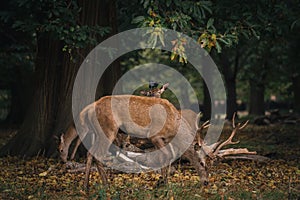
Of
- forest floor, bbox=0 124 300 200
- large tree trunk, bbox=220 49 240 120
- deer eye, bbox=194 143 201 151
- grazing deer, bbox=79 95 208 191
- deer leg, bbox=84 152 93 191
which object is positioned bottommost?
forest floor, bbox=0 124 300 200

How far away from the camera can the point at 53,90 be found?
12039 mm

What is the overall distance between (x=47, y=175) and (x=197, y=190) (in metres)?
3.07

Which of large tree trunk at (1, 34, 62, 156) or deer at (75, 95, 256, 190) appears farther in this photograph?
large tree trunk at (1, 34, 62, 156)

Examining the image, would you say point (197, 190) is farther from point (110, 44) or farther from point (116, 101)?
point (110, 44)

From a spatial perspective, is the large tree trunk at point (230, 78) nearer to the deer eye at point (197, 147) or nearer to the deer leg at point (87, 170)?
the deer eye at point (197, 147)

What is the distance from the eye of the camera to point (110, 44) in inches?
461

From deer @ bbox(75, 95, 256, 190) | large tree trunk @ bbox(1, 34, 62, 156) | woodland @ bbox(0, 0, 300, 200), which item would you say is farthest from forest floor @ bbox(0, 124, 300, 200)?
large tree trunk @ bbox(1, 34, 62, 156)

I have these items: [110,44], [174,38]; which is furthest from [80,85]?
[174,38]

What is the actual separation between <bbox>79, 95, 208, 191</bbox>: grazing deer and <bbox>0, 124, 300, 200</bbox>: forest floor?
1.70 ft

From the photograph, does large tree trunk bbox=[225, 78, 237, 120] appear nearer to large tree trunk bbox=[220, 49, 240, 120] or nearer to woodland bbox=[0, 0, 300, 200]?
large tree trunk bbox=[220, 49, 240, 120]

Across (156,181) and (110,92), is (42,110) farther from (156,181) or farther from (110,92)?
(156,181)

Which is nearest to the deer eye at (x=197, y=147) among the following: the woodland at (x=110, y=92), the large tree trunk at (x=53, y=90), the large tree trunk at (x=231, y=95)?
the woodland at (x=110, y=92)

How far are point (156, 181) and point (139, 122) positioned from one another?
108cm

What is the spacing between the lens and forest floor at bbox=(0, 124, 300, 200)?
738cm
